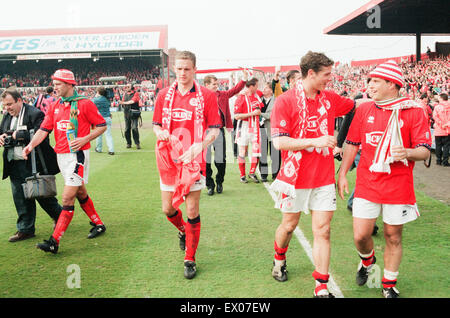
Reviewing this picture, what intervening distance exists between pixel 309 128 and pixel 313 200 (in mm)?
651

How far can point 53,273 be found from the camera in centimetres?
418

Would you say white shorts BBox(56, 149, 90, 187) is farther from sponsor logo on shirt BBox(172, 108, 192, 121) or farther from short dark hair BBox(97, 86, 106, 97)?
short dark hair BBox(97, 86, 106, 97)

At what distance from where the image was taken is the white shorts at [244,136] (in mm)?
8641

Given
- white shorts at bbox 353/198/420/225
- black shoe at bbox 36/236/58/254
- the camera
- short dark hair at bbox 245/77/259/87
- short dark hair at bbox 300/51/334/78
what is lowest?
black shoe at bbox 36/236/58/254

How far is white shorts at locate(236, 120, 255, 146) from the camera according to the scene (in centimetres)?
864

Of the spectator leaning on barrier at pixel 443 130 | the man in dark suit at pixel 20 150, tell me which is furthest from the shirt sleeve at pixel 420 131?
the spectator leaning on barrier at pixel 443 130

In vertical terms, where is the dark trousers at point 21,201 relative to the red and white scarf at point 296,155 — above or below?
below

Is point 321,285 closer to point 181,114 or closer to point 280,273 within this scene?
point 280,273

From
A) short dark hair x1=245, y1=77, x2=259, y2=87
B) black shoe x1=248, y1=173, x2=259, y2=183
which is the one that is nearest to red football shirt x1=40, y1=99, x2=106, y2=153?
short dark hair x1=245, y1=77, x2=259, y2=87

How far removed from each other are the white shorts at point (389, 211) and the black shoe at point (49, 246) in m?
3.42

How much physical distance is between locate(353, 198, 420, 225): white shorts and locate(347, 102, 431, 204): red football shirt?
0.16 ft

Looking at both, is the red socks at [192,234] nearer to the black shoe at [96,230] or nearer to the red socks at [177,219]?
the red socks at [177,219]
